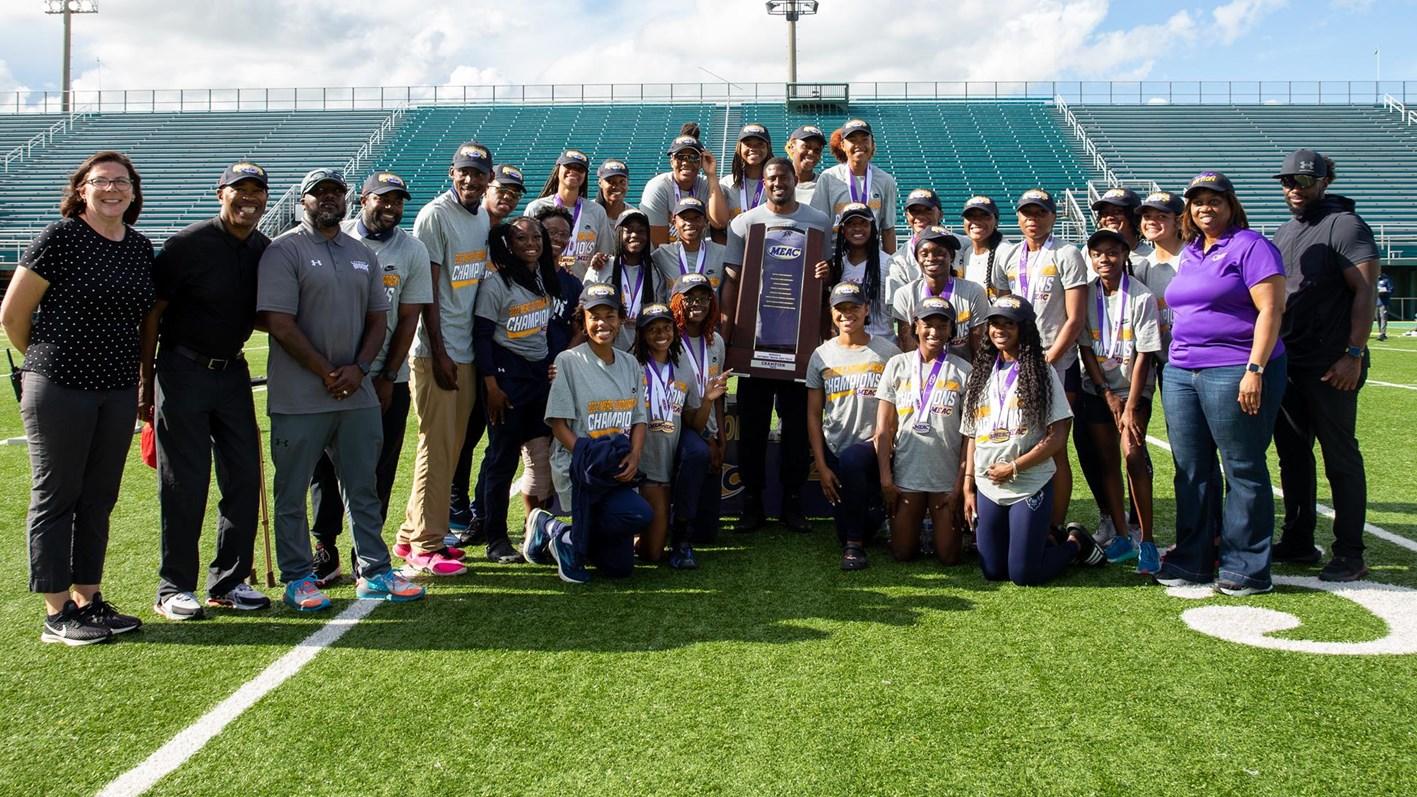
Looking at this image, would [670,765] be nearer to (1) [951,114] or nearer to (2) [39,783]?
(2) [39,783]

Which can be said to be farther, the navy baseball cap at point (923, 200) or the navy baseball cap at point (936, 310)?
the navy baseball cap at point (923, 200)

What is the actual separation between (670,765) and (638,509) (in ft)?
6.80

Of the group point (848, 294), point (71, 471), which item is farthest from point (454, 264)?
point (848, 294)

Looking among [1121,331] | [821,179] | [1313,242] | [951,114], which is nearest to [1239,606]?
[1121,331]

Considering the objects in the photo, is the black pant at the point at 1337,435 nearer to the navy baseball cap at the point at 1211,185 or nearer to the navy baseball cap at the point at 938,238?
the navy baseball cap at the point at 1211,185

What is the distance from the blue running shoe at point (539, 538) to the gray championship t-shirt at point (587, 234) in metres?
1.61

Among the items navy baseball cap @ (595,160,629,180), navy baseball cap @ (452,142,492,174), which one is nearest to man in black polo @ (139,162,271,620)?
navy baseball cap @ (452,142,492,174)

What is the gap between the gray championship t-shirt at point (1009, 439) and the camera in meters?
4.72

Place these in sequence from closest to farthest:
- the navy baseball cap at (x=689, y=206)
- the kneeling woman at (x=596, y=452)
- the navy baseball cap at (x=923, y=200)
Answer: the kneeling woman at (x=596, y=452) < the navy baseball cap at (x=689, y=206) < the navy baseball cap at (x=923, y=200)

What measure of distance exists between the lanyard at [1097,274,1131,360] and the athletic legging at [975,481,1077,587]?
0.84 meters

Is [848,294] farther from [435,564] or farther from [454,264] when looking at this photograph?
[435,564]

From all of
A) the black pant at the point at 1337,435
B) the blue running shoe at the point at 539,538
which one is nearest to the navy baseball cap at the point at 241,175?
the blue running shoe at the point at 539,538

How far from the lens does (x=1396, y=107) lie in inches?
1449

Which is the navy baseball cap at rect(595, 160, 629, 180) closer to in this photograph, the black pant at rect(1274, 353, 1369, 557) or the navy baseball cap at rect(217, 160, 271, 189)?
the navy baseball cap at rect(217, 160, 271, 189)
